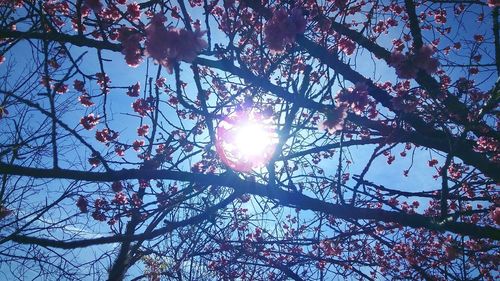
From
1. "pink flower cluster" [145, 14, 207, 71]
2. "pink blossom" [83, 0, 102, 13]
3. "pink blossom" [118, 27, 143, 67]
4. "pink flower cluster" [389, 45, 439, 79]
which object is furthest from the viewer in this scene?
"pink flower cluster" [389, 45, 439, 79]

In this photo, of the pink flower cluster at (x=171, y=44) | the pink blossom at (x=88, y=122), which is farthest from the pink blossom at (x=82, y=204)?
the pink flower cluster at (x=171, y=44)

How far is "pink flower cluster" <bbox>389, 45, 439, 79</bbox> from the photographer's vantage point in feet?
11.7

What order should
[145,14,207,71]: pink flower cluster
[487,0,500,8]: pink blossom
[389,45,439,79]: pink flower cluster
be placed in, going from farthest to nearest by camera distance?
[487,0,500,8]: pink blossom, [389,45,439,79]: pink flower cluster, [145,14,207,71]: pink flower cluster

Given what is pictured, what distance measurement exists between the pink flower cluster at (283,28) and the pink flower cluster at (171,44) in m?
0.92

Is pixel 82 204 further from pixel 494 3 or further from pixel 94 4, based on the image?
pixel 494 3

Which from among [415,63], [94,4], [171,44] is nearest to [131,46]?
[171,44]

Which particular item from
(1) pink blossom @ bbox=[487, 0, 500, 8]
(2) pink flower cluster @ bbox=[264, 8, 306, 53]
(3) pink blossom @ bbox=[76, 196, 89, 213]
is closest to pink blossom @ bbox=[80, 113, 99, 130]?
(3) pink blossom @ bbox=[76, 196, 89, 213]

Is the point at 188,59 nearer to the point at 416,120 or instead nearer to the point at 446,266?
the point at 416,120

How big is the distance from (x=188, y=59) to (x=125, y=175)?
3.46 feet

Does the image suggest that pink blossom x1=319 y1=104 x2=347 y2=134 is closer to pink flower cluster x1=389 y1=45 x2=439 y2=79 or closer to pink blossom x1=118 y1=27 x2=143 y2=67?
pink flower cluster x1=389 y1=45 x2=439 y2=79

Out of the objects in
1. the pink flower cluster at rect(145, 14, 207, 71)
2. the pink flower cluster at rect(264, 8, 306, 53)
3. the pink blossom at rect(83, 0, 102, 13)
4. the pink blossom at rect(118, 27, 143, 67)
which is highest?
the pink blossom at rect(83, 0, 102, 13)

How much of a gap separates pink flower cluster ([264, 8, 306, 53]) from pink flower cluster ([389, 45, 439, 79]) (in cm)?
128

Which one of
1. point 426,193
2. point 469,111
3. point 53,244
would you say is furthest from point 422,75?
point 53,244

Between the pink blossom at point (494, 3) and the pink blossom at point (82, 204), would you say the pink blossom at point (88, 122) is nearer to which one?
the pink blossom at point (82, 204)
